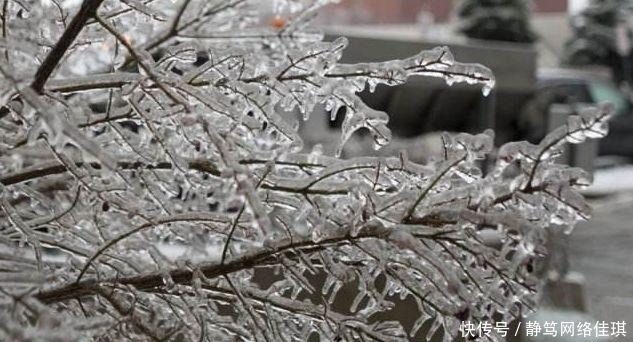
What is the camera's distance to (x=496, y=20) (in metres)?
29.6

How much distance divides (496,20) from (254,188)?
28.7 meters

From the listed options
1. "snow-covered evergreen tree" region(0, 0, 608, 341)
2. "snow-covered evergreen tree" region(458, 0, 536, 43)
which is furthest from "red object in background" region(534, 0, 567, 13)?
"snow-covered evergreen tree" region(0, 0, 608, 341)

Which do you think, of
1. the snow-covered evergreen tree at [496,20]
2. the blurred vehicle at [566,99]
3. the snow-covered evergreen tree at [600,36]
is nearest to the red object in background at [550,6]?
the snow-covered evergreen tree at [600,36]

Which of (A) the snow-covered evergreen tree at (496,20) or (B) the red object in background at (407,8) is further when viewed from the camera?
(B) the red object in background at (407,8)

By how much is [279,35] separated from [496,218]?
50 cm

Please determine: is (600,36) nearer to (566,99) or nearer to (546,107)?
(546,107)

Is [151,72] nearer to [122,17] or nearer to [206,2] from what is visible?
[206,2]

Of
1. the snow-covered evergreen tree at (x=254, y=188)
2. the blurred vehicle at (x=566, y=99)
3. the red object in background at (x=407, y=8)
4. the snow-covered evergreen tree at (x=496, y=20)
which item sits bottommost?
the red object in background at (x=407, y=8)

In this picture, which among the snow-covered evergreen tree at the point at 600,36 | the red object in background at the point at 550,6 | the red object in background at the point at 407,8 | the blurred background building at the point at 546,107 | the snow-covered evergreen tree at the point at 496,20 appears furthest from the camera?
the red object in background at the point at 407,8

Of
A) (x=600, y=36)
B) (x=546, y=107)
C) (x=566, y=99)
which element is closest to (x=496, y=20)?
(x=600, y=36)

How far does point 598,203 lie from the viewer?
14852mm

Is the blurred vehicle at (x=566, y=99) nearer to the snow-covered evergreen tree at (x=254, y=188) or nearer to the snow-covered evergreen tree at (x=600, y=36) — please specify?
the snow-covered evergreen tree at (x=600, y=36)

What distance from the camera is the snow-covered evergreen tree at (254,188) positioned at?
6.06ft

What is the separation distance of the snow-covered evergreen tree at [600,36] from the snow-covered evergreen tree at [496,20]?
3732 mm
